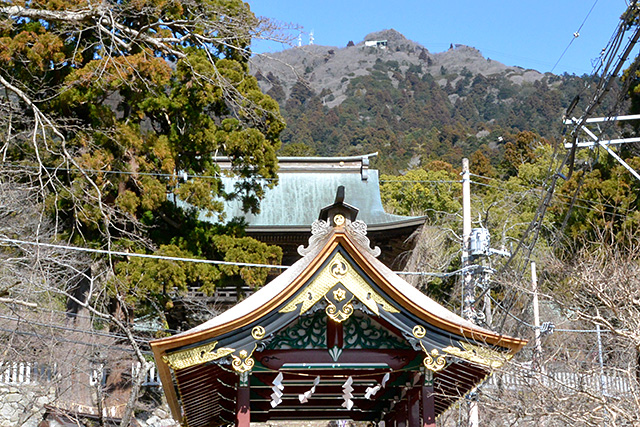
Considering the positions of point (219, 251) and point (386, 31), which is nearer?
point (219, 251)

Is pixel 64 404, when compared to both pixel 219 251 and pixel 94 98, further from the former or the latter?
pixel 94 98

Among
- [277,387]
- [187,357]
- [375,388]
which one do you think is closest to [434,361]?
[375,388]

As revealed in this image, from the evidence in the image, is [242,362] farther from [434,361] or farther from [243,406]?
[434,361]

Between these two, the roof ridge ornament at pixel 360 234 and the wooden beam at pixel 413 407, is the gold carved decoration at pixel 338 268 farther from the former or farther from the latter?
the wooden beam at pixel 413 407

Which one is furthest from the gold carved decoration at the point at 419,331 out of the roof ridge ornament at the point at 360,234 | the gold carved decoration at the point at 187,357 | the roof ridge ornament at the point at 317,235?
the gold carved decoration at the point at 187,357

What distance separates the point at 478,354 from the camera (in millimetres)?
6152

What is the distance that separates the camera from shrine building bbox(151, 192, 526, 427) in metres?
5.96

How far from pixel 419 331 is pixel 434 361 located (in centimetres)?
30

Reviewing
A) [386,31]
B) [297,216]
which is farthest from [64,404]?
[386,31]

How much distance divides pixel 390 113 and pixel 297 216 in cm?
6936

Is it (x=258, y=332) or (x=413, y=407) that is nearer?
(x=258, y=332)

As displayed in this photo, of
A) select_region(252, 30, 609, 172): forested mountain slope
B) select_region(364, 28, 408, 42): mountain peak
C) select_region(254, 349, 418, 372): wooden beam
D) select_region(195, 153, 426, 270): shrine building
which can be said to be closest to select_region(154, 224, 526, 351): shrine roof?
select_region(254, 349, 418, 372): wooden beam

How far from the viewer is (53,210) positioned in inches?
586

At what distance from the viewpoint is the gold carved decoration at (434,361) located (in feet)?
20.1
